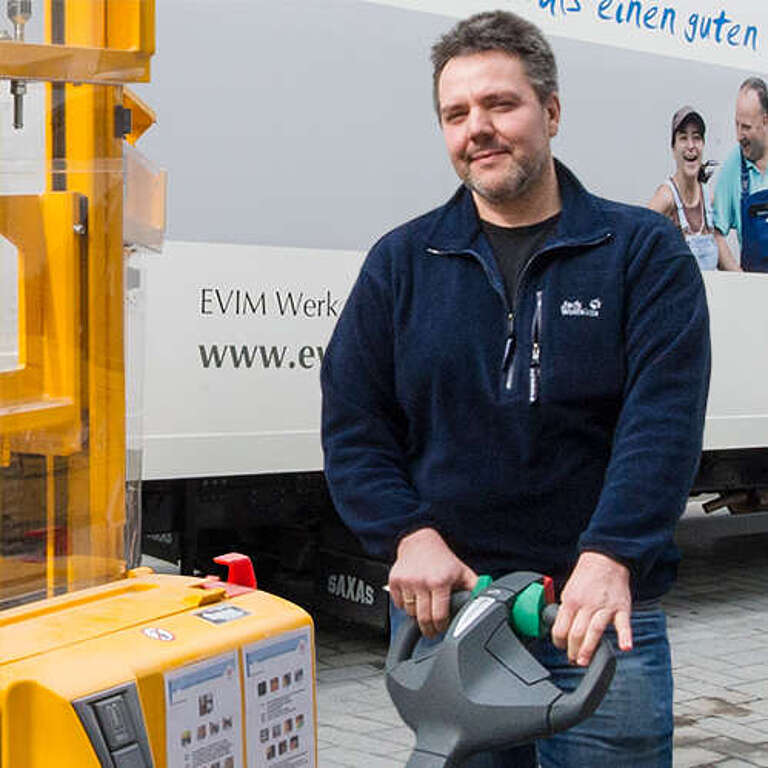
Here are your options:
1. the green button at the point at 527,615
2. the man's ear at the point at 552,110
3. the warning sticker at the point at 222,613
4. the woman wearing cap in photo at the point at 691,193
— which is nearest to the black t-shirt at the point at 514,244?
the man's ear at the point at 552,110

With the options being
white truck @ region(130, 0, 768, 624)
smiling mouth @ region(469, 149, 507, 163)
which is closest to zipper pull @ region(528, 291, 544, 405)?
smiling mouth @ region(469, 149, 507, 163)

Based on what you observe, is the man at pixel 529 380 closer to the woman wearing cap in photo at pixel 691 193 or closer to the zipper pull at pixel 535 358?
the zipper pull at pixel 535 358

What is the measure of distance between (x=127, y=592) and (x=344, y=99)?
10.3ft

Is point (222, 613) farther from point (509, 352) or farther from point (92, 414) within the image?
point (509, 352)

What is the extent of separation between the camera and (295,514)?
5.76 meters

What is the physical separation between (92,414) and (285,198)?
272 cm

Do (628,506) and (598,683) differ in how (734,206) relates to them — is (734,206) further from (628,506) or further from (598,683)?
(598,683)

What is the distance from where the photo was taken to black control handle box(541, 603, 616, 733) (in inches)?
68.9

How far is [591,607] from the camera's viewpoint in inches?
78.2

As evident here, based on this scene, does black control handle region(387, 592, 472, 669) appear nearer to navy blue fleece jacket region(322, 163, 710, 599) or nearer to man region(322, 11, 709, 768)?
man region(322, 11, 709, 768)

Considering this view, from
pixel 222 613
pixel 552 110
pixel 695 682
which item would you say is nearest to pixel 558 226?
pixel 552 110

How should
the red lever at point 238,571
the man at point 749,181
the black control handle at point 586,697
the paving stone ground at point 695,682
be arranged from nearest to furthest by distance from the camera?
the black control handle at point 586,697
the red lever at point 238,571
the paving stone ground at point 695,682
the man at point 749,181

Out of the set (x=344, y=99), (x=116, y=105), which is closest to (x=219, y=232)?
(x=344, y=99)

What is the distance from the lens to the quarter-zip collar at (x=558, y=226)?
2.29 meters
